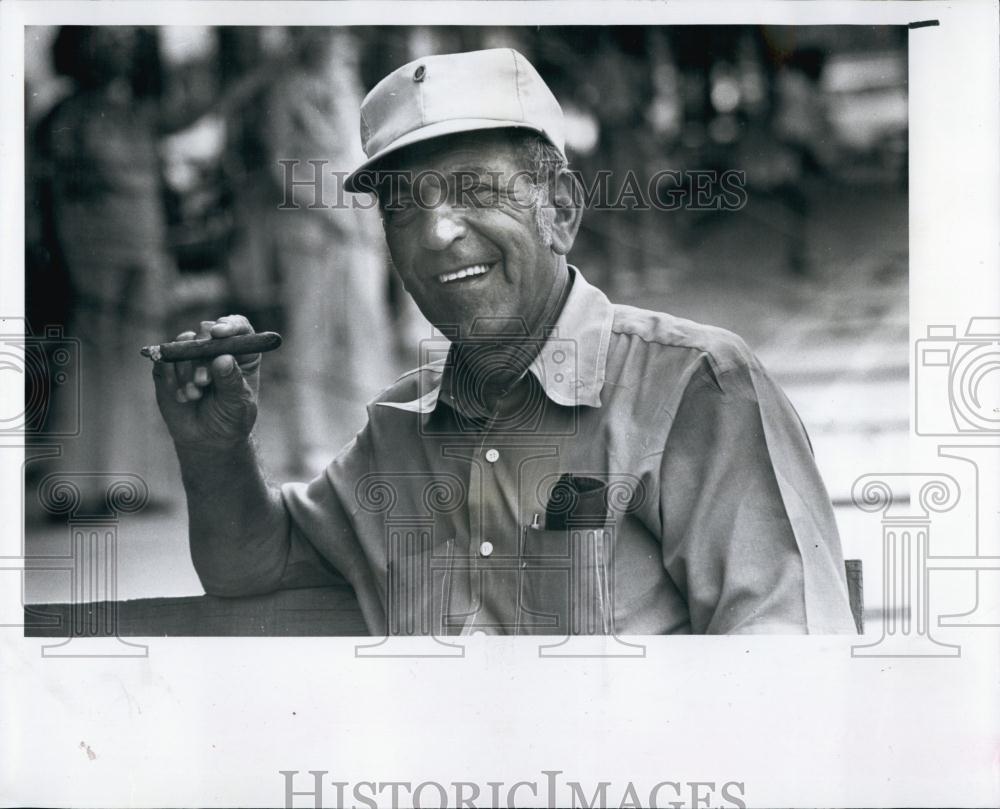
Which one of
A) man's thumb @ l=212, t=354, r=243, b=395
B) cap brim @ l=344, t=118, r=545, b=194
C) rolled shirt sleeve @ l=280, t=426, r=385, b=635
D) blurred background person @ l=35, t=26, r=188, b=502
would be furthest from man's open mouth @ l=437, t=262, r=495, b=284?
blurred background person @ l=35, t=26, r=188, b=502

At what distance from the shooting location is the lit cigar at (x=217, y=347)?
271 cm

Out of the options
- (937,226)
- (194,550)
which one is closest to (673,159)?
(937,226)

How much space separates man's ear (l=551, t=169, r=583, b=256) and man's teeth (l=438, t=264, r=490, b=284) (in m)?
0.18

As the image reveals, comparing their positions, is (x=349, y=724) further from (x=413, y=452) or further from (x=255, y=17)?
(x=255, y=17)

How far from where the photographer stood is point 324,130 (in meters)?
2.74

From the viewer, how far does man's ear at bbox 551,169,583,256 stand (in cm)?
270

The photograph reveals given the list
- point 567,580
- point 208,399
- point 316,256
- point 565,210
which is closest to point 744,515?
point 567,580

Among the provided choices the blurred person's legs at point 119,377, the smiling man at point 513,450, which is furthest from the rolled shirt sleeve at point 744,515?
the blurred person's legs at point 119,377

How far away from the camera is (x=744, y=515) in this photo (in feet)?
8.57

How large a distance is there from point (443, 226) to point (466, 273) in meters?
0.12

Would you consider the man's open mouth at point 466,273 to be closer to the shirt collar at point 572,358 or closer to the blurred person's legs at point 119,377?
the shirt collar at point 572,358

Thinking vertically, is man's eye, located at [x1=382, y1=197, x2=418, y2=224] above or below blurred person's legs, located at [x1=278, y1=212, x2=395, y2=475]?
above

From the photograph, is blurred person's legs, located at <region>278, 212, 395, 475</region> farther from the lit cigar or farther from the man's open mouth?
the man's open mouth

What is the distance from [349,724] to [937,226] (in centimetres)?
186
